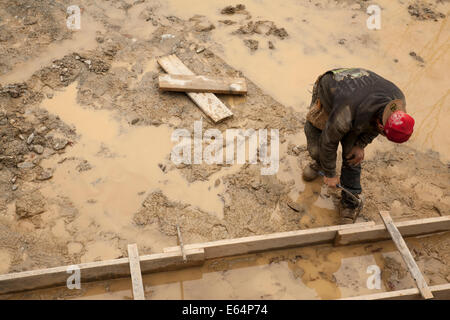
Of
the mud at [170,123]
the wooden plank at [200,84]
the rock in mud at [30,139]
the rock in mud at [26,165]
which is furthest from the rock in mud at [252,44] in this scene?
the rock in mud at [26,165]

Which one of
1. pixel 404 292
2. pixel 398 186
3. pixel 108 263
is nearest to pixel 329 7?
pixel 398 186

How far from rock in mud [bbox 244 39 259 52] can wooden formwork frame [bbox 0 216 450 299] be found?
317 centimetres

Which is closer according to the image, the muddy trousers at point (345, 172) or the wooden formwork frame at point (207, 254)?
the wooden formwork frame at point (207, 254)

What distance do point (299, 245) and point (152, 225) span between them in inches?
58.3

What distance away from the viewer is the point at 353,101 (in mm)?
3457

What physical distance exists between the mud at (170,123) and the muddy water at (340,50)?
0.02 meters

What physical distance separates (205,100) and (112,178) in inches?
60.2

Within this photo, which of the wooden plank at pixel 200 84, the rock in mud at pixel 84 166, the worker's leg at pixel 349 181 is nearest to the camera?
the worker's leg at pixel 349 181

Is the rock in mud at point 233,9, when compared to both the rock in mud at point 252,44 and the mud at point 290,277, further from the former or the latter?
the mud at point 290,277

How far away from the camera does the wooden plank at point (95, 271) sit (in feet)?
11.1

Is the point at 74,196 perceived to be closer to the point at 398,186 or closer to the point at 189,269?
the point at 189,269

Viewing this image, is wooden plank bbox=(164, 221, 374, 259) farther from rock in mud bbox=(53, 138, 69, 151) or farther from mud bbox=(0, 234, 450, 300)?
rock in mud bbox=(53, 138, 69, 151)

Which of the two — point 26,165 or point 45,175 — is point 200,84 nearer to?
point 45,175

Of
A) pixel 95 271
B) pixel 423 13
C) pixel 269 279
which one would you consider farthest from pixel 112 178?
pixel 423 13
